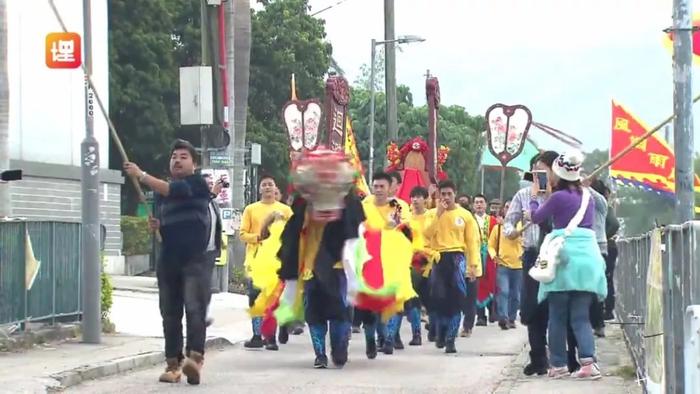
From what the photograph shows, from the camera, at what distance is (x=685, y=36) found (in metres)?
10.5

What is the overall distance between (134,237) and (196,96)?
12869 millimetres

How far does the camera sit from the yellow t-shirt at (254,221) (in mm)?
13414

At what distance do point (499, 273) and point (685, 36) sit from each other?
745 centimetres

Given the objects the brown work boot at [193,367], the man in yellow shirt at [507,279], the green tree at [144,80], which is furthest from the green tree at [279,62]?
the brown work boot at [193,367]

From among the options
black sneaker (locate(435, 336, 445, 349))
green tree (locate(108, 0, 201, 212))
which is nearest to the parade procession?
black sneaker (locate(435, 336, 445, 349))

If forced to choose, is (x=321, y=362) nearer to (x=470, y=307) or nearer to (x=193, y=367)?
(x=193, y=367)

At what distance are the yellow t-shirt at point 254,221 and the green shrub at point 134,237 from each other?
60.9 feet

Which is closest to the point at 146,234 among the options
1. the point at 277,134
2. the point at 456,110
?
the point at 277,134

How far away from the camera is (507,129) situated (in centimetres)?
2194

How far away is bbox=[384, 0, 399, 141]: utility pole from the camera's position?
28.2 meters

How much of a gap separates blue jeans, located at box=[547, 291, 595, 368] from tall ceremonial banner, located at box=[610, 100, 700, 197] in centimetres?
1257

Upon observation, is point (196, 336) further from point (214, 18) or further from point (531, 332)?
point (214, 18)

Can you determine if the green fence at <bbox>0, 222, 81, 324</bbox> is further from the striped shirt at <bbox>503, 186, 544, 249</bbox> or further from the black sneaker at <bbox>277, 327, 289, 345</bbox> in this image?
the striped shirt at <bbox>503, 186, 544, 249</bbox>

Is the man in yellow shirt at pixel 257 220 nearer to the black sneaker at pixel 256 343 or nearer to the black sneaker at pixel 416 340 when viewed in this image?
the black sneaker at pixel 256 343
